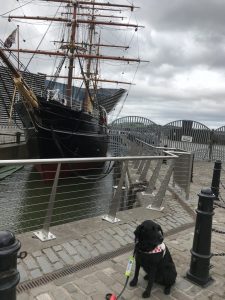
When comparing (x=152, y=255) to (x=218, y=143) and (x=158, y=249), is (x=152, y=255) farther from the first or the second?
(x=218, y=143)

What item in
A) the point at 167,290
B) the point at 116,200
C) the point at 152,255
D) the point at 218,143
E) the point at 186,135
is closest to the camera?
the point at 152,255

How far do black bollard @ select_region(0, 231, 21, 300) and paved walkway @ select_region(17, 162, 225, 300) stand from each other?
5.20ft

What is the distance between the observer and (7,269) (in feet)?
7.24

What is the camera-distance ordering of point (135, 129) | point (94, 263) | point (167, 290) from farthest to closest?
point (135, 129)
point (94, 263)
point (167, 290)

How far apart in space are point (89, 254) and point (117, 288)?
90 centimetres

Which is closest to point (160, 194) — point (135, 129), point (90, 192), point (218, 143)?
point (90, 192)

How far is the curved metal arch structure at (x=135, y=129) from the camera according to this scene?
79.8 ft

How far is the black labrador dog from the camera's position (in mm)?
3717

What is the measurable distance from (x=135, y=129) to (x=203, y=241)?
24.6 metres

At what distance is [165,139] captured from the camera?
25.3 m

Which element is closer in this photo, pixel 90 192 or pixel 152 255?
pixel 152 255

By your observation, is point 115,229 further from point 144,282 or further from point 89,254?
point 144,282

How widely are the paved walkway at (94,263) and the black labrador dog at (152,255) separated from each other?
178mm

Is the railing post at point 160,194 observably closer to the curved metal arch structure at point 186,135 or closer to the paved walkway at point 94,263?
the paved walkway at point 94,263
